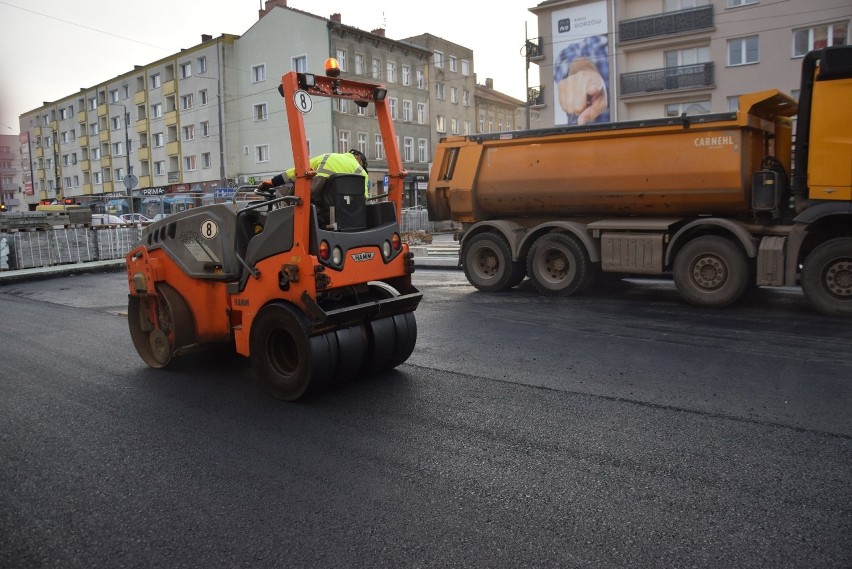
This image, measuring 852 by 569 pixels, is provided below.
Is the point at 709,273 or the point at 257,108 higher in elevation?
the point at 257,108

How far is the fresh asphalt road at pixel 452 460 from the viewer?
10.4 feet

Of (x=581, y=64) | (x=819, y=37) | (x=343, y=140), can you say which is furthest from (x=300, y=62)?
(x=819, y=37)

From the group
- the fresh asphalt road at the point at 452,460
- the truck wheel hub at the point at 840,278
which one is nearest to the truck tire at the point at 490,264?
the fresh asphalt road at the point at 452,460

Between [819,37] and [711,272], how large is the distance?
998 inches

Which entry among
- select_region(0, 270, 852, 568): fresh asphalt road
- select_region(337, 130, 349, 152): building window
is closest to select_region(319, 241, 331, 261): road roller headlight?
select_region(0, 270, 852, 568): fresh asphalt road

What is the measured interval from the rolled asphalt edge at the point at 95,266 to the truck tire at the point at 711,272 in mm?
6368

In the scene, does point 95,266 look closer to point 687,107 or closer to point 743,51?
point 687,107

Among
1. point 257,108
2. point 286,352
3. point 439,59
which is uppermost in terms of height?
point 439,59

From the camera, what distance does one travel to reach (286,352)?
5.87 metres

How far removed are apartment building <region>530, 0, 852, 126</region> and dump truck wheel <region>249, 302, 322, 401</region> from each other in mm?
28999

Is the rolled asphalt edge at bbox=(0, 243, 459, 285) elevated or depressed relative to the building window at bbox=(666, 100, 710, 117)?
depressed

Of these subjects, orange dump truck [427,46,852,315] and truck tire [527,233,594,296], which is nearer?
orange dump truck [427,46,852,315]

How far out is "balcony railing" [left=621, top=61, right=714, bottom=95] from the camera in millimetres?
32625

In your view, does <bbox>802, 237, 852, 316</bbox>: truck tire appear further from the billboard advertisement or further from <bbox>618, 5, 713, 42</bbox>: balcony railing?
the billboard advertisement
